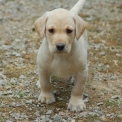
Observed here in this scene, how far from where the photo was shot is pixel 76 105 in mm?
4758

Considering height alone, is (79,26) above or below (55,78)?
above

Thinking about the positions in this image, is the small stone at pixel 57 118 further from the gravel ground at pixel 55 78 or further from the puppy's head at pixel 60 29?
the puppy's head at pixel 60 29

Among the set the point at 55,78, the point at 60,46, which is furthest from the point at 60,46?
the point at 55,78

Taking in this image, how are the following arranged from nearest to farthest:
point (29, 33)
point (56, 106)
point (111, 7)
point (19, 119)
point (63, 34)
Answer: point (63, 34) < point (19, 119) < point (56, 106) < point (29, 33) < point (111, 7)

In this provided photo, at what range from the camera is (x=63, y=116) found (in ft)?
15.0

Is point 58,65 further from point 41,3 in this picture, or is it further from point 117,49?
point 41,3

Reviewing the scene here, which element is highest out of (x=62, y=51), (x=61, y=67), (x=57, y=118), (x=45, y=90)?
(x=62, y=51)

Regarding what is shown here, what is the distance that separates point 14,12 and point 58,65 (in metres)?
5.26

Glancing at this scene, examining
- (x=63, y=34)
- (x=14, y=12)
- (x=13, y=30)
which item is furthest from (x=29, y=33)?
(x=63, y=34)

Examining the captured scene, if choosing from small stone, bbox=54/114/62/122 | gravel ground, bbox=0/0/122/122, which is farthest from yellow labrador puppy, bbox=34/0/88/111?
small stone, bbox=54/114/62/122

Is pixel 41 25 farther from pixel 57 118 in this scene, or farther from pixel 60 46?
pixel 57 118

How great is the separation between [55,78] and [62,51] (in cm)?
150

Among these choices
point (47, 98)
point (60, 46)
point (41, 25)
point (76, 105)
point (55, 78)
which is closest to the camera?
point (60, 46)

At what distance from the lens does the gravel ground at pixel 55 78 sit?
15.2 feet
